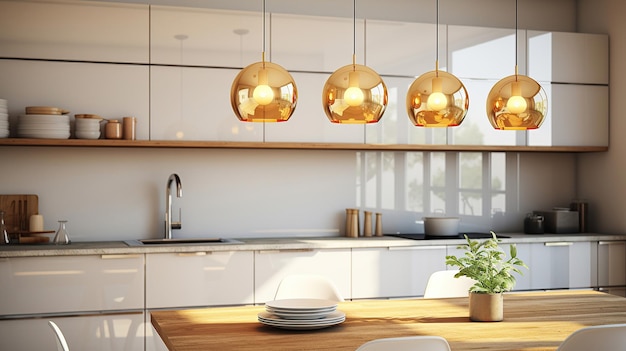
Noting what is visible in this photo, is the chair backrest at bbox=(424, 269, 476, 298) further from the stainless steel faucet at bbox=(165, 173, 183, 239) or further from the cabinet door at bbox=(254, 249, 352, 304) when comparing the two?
the stainless steel faucet at bbox=(165, 173, 183, 239)

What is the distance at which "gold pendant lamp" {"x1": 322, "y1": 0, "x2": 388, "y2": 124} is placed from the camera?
2869 millimetres

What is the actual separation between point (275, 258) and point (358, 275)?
551mm

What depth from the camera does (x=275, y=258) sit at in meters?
4.71

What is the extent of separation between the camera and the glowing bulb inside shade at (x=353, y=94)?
2867 mm

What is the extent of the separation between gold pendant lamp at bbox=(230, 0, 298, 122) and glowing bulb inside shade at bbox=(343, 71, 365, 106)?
0.66 feet

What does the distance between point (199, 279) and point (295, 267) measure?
60 centimetres

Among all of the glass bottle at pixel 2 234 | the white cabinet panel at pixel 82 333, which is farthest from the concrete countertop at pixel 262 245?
the white cabinet panel at pixel 82 333

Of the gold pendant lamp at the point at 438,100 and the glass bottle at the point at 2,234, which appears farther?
the glass bottle at the point at 2,234

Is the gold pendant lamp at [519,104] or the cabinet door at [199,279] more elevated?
the gold pendant lamp at [519,104]

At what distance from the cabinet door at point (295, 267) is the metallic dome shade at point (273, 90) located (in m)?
1.95

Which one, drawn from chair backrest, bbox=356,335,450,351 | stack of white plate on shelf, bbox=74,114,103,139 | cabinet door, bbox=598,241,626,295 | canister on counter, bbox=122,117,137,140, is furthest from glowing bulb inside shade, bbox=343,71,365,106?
cabinet door, bbox=598,241,626,295

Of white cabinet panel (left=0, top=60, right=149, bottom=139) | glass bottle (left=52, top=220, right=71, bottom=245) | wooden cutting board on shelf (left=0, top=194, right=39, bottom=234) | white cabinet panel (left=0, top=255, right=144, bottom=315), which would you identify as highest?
white cabinet panel (left=0, top=60, right=149, bottom=139)

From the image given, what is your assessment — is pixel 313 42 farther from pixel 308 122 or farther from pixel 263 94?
pixel 263 94

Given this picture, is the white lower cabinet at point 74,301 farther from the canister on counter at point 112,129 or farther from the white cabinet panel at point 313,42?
the white cabinet panel at point 313,42
